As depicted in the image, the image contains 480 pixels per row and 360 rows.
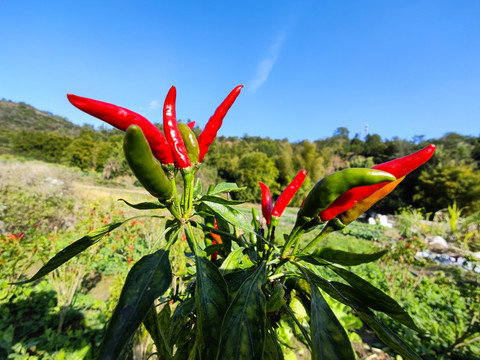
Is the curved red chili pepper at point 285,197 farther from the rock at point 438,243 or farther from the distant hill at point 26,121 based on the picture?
the distant hill at point 26,121

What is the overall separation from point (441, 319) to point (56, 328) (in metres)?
4.47

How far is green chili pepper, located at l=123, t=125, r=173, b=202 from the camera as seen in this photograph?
0.37 m

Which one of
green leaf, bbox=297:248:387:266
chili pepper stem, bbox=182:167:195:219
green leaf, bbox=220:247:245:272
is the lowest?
green leaf, bbox=220:247:245:272

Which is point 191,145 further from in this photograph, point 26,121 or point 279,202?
point 26,121

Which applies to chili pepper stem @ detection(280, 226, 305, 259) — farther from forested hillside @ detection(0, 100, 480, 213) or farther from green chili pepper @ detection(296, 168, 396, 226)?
forested hillside @ detection(0, 100, 480, 213)

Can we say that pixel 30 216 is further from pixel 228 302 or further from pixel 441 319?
pixel 441 319

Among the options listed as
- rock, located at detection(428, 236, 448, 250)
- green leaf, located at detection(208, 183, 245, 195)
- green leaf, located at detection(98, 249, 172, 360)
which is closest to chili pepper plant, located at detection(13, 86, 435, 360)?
green leaf, located at detection(98, 249, 172, 360)

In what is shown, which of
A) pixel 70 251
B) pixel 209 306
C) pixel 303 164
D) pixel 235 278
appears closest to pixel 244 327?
pixel 209 306

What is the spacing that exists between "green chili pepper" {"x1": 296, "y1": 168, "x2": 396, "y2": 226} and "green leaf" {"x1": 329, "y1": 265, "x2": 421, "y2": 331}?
6.1 inches

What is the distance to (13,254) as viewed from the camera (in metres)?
2.79

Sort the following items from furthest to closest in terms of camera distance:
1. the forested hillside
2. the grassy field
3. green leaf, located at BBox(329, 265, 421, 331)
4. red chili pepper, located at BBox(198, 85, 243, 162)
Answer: the forested hillside
the grassy field
red chili pepper, located at BBox(198, 85, 243, 162)
green leaf, located at BBox(329, 265, 421, 331)

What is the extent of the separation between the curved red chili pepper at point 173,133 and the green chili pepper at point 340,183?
0.35m

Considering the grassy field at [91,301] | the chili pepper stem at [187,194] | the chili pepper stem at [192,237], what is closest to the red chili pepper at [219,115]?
the chili pepper stem at [187,194]

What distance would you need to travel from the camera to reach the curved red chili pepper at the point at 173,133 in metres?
0.64
